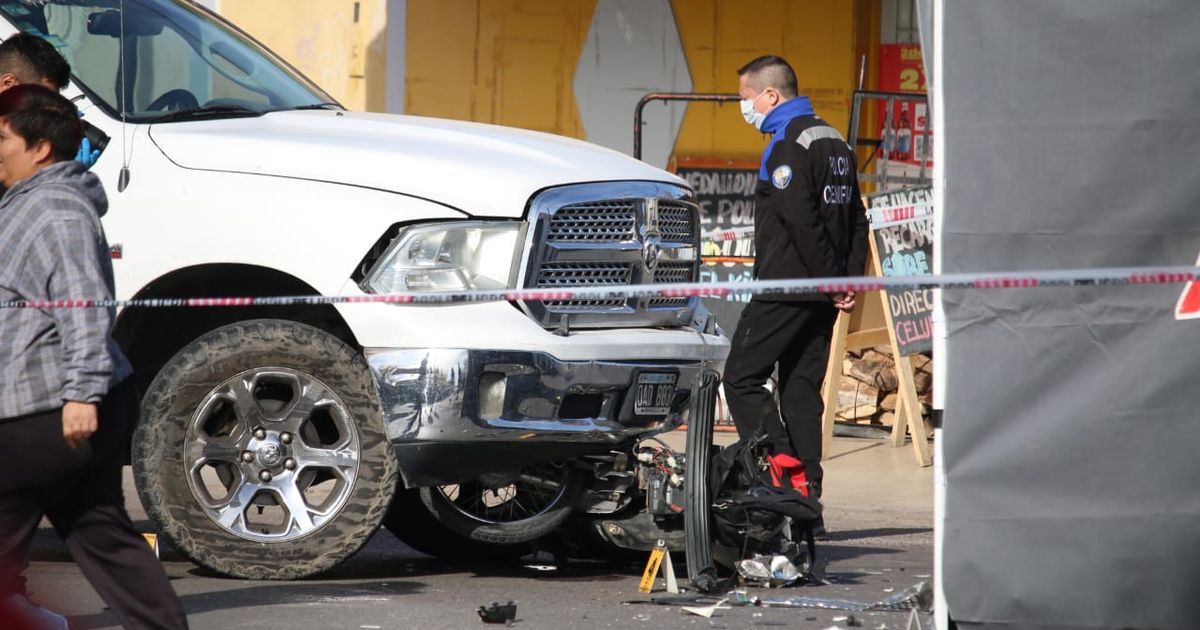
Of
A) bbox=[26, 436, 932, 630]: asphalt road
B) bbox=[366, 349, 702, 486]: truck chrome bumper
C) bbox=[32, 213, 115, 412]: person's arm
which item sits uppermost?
bbox=[32, 213, 115, 412]: person's arm

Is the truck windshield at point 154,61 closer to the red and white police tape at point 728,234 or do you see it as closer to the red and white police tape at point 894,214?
the red and white police tape at point 894,214

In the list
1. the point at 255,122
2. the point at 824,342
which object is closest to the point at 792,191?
the point at 824,342

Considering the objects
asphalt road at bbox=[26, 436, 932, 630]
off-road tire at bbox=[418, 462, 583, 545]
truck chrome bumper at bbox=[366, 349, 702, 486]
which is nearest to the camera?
asphalt road at bbox=[26, 436, 932, 630]

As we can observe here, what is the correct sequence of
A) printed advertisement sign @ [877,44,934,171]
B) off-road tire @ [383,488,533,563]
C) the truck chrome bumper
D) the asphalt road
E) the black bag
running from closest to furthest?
the asphalt road < the truck chrome bumper < the black bag < off-road tire @ [383,488,533,563] < printed advertisement sign @ [877,44,934,171]

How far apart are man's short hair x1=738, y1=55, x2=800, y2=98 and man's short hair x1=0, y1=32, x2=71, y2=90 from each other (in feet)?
9.48

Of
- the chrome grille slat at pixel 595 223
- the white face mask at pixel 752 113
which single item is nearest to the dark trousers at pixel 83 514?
the chrome grille slat at pixel 595 223

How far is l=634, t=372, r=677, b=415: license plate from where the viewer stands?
21.2ft

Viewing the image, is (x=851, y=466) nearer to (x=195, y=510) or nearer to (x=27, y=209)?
(x=195, y=510)

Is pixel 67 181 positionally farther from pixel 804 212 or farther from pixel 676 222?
pixel 804 212

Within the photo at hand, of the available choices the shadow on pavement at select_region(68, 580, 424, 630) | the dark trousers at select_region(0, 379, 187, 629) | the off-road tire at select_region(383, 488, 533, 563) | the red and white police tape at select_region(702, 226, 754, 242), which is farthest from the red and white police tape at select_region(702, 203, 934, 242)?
the dark trousers at select_region(0, 379, 187, 629)

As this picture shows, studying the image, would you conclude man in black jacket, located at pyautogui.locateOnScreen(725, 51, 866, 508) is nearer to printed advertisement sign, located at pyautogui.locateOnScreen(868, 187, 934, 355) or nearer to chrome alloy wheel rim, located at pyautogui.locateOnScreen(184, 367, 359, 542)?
chrome alloy wheel rim, located at pyautogui.locateOnScreen(184, 367, 359, 542)

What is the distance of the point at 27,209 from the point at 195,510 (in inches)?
79.0

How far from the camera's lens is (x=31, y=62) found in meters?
6.21

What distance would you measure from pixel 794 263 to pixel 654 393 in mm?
1087
